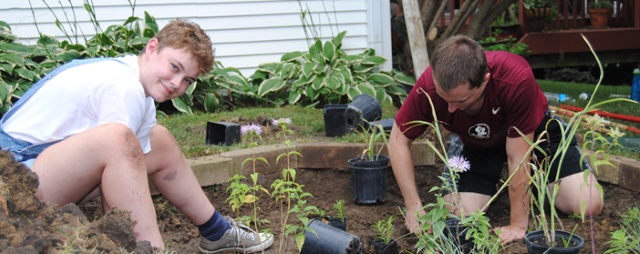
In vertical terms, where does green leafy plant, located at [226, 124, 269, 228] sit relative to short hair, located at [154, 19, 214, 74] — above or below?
below

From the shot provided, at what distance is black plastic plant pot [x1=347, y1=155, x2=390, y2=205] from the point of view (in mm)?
4180

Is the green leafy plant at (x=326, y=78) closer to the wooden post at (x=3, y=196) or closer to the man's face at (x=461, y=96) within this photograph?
the man's face at (x=461, y=96)

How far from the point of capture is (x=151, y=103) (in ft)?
10.3

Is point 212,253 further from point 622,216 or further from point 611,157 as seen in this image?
point 611,157

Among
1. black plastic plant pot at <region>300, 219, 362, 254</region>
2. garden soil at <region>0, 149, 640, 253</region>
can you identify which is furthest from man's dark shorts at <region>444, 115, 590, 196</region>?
black plastic plant pot at <region>300, 219, 362, 254</region>

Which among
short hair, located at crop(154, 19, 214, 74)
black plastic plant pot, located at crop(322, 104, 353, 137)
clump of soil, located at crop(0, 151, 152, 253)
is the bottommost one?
black plastic plant pot, located at crop(322, 104, 353, 137)

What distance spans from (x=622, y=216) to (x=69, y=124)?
250 cm

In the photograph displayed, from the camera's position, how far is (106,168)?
2.66m

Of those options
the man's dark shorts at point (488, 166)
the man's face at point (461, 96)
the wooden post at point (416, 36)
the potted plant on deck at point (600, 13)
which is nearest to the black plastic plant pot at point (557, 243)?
the man's face at point (461, 96)

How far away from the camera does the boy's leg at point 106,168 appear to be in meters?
2.63

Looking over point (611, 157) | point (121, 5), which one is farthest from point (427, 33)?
point (611, 157)

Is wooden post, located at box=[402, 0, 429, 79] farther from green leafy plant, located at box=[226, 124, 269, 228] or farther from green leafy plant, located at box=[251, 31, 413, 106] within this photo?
green leafy plant, located at box=[226, 124, 269, 228]

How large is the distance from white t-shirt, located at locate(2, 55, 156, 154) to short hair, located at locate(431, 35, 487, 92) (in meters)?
1.21

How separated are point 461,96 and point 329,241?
0.82 metres
